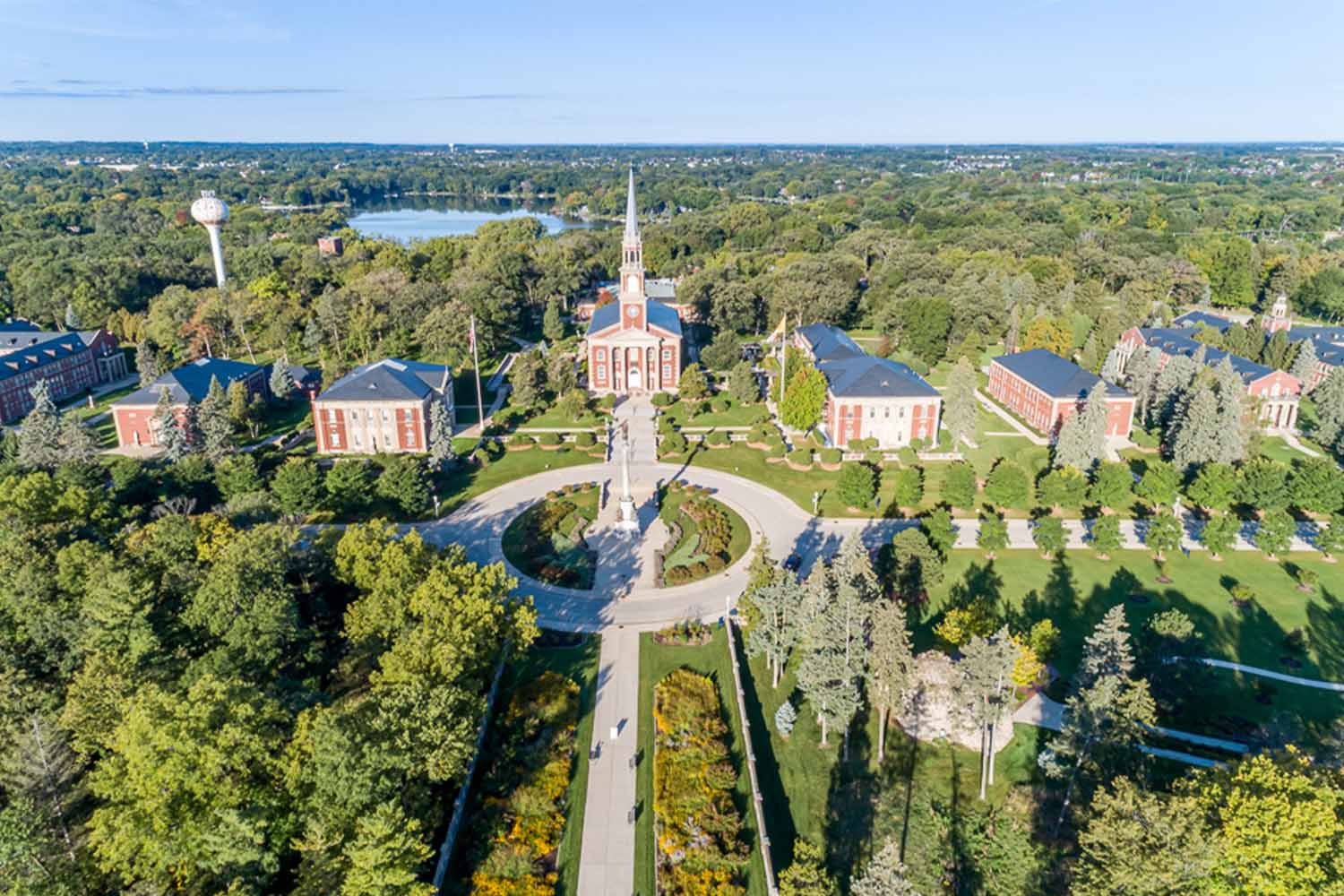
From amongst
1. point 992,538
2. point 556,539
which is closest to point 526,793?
point 556,539

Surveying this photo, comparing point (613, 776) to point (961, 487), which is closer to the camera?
point (613, 776)

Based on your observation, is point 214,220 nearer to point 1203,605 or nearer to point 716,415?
point 716,415

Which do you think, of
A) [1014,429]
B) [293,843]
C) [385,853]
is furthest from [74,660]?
[1014,429]

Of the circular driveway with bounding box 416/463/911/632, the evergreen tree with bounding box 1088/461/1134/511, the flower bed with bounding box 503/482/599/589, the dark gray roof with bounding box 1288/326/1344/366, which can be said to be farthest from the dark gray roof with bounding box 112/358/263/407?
the dark gray roof with bounding box 1288/326/1344/366

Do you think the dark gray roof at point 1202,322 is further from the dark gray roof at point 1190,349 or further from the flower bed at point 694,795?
the flower bed at point 694,795

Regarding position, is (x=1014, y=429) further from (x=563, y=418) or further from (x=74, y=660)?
(x=74, y=660)

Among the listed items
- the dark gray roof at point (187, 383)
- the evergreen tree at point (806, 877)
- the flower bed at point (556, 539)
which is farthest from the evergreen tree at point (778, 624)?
the dark gray roof at point (187, 383)
